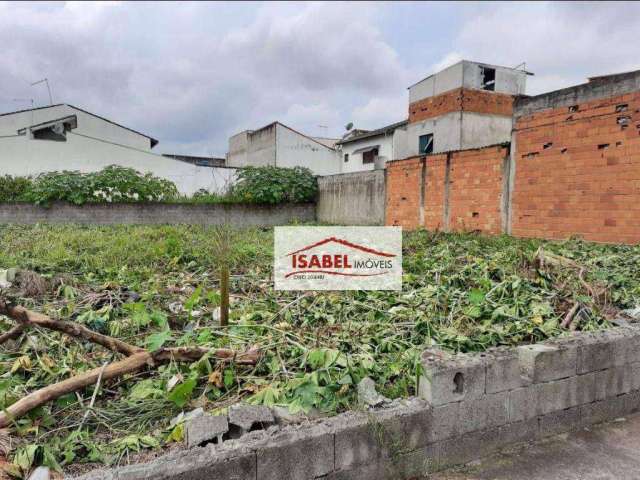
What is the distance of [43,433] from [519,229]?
5.96 meters

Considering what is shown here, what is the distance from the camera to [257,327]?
2.46m

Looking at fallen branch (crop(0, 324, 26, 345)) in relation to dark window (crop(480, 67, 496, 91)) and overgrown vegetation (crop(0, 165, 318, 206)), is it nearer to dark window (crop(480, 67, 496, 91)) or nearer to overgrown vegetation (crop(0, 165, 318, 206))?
overgrown vegetation (crop(0, 165, 318, 206))

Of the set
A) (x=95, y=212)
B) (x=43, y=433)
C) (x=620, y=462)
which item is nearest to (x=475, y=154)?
(x=620, y=462)

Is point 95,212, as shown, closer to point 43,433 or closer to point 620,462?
point 43,433

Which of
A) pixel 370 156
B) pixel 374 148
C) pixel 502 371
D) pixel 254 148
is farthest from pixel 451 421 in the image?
pixel 254 148

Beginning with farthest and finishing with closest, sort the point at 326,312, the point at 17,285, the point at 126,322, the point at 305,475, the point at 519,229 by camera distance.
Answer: the point at 519,229 < the point at 17,285 < the point at 326,312 < the point at 126,322 < the point at 305,475

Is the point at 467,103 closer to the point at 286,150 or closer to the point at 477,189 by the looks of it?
the point at 477,189

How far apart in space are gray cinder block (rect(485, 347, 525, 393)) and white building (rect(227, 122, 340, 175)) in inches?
557

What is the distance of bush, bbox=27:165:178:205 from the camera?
9.16 metres

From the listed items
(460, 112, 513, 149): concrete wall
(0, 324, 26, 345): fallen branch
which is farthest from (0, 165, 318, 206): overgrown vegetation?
(0, 324, 26, 345): fallen branch

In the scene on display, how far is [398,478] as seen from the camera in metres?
1.63

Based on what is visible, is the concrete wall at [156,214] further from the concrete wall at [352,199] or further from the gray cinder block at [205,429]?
the gray cinder block at [205,429]

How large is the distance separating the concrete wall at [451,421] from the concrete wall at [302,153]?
14.5m

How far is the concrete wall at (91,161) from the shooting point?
10969mm
